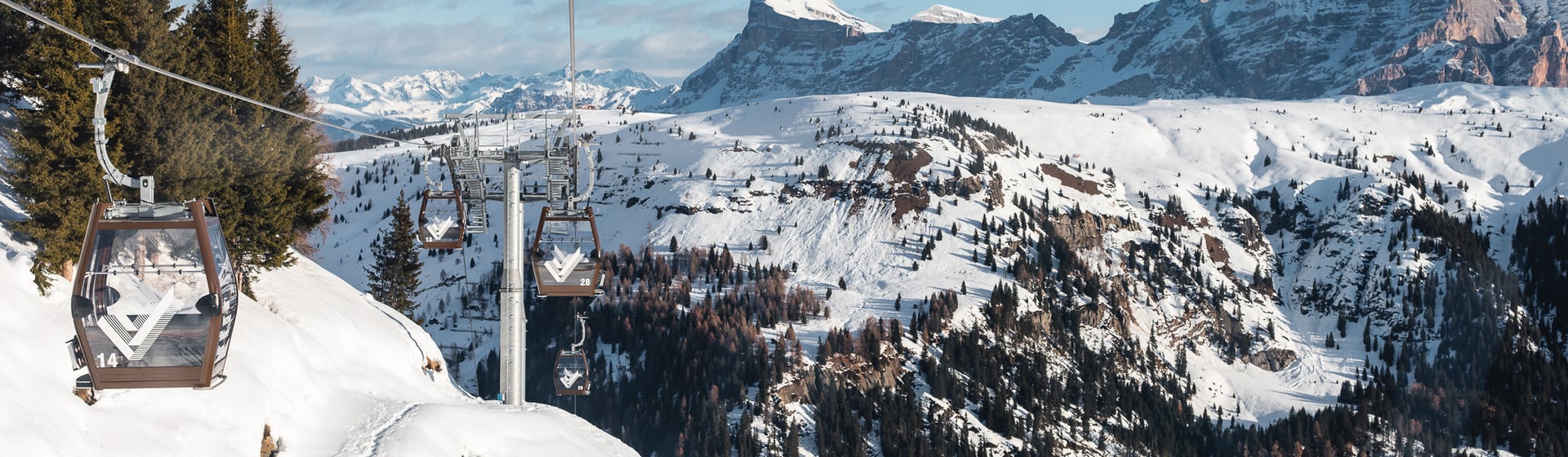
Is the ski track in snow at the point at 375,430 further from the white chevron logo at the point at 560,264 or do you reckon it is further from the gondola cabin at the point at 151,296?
the gondola cabin at the point at 151,296

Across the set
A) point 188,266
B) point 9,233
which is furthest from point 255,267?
point 188,266

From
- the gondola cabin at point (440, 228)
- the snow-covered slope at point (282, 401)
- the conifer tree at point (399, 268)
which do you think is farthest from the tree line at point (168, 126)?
the conifer tree at point (399, 268)

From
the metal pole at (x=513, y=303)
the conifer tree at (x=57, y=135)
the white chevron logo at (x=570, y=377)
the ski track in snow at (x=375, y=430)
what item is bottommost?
the white chevron logo at (x=570, y=377)

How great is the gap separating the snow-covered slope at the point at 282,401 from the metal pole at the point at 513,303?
0.87 meters

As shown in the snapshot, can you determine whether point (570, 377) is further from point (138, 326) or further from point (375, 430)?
point (138, 326)

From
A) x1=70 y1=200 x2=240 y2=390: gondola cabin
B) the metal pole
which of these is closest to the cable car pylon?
the metal pole

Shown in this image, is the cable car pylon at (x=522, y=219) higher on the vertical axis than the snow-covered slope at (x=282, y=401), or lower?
higher

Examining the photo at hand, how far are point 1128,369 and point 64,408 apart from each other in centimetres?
16721

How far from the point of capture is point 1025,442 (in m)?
151

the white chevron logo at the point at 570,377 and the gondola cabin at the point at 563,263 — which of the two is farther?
the white chevron logo at the point at 570,377

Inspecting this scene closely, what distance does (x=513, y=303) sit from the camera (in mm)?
37094

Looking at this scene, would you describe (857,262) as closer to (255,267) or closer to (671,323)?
(671,323)

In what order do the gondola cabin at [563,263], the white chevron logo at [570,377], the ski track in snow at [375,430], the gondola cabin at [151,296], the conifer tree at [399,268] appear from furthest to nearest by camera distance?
the conifer tree at [399,268] < the white chevron logo at [570,377] < the gondola cabin at [563,263] < the ski track in snow at [375,430] < the gondola cabin at [151,296]

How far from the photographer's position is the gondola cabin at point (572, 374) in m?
49.4
